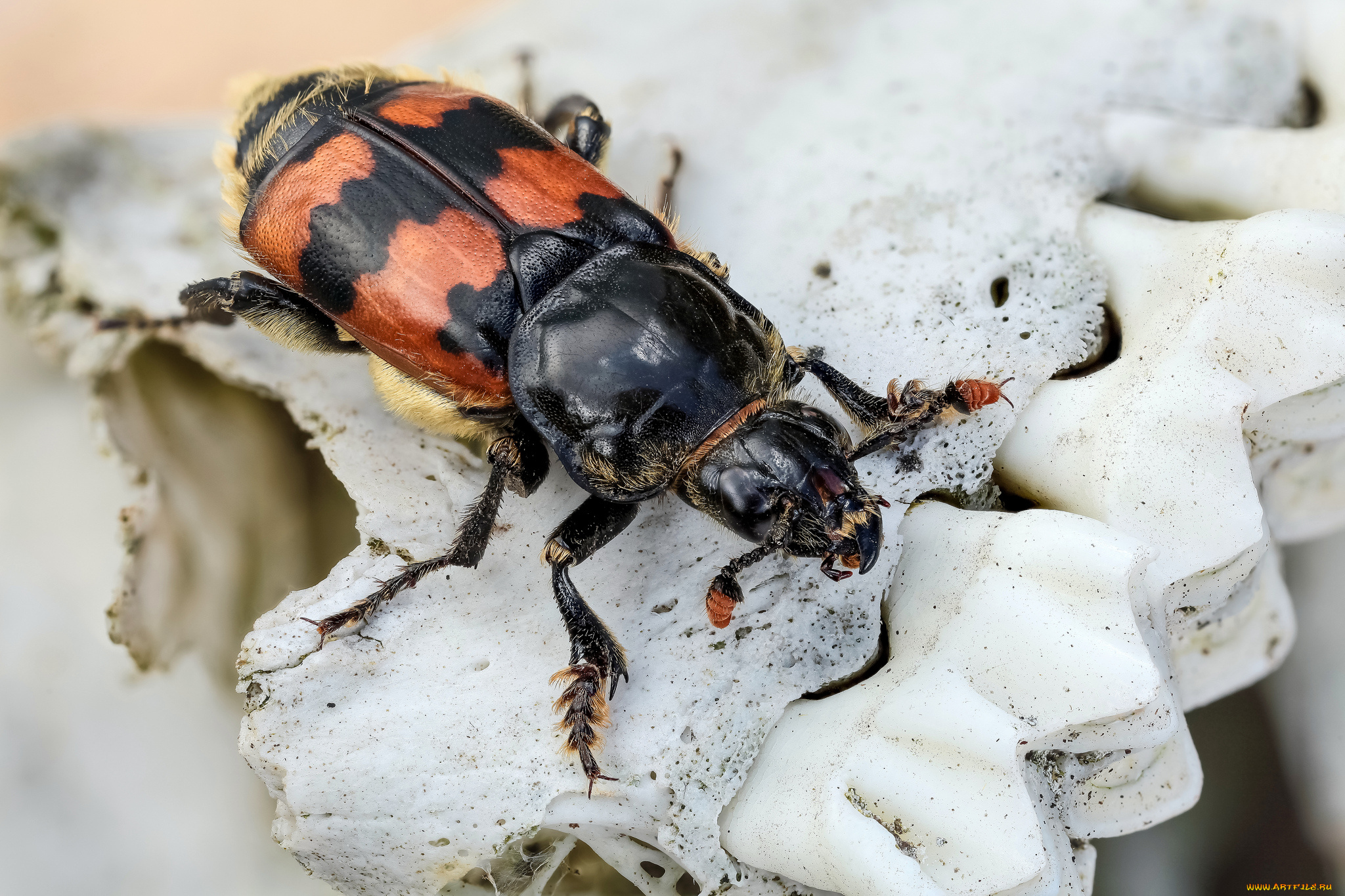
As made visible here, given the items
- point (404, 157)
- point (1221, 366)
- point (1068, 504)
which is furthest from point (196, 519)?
point (1221, 366)

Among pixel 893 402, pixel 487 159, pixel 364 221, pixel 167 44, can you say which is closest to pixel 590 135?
pixel 487 159

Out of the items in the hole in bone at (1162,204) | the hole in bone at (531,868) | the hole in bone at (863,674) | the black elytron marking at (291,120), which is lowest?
the hole in bone at (531,868)

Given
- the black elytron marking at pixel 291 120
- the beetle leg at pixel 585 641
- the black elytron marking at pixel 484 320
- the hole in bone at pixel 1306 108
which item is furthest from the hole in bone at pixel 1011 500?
the black elytron marking at pixel 291 120

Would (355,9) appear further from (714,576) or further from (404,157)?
(714,576)

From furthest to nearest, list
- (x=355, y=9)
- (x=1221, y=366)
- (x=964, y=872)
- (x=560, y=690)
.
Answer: (x=355, y=9) → (x=560, y=690) → (x=1221, y=366) → (x=964, y=872)

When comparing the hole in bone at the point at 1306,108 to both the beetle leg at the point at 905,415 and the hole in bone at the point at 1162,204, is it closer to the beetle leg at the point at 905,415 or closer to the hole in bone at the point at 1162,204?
the hole in bone at the point at 1162,204

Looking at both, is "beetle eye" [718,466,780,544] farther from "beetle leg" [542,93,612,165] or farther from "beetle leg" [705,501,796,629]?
"beetle leg" [542,93,612,165]
